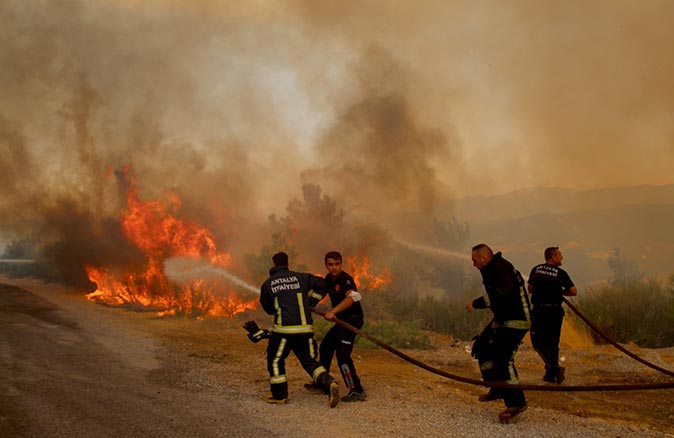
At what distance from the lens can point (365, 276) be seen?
18.7 meters

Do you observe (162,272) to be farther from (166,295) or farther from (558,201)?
(558,201)

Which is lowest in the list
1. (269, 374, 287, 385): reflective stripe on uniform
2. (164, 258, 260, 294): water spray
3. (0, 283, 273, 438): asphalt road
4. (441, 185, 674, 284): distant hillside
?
(0, 283, 273, 438): asphalt road

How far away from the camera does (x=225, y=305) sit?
1482cm

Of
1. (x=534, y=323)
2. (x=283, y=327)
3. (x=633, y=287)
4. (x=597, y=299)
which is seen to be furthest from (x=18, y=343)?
(x=633, y=287)

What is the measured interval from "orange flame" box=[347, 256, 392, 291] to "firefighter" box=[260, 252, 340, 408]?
11308 mm

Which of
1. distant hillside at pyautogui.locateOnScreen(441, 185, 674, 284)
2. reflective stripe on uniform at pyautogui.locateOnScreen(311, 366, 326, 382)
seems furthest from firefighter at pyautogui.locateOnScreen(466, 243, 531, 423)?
distant hillside at pyautogui.locateOnScreen(441, 185, 674, 284)

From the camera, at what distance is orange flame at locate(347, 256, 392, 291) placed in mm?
17906

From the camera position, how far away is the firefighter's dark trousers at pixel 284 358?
225 inches

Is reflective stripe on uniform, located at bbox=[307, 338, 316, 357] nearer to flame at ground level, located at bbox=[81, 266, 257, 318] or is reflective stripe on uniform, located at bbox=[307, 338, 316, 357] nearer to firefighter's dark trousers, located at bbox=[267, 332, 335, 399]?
firefighter's dark trousers, located at bbox=[267, 332, 335, 399]

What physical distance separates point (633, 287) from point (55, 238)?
2616 centimetres

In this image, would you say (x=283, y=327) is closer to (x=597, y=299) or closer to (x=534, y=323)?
(x=534, y=323)

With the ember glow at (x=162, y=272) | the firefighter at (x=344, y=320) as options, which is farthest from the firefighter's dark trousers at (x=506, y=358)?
the ember glow at (x=162, y=272)

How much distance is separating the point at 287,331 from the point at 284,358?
1.11 ft

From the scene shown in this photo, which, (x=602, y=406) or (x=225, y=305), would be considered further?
(x=225, y=305)
